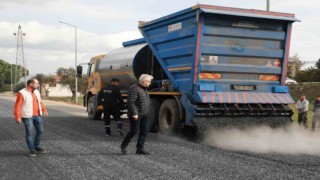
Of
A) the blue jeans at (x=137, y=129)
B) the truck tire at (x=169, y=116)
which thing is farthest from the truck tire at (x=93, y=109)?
the blue jeans at (x=137, y=129)

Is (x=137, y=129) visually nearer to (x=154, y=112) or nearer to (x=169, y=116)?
(x=169, y=116)

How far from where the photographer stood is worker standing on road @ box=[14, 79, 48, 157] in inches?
319

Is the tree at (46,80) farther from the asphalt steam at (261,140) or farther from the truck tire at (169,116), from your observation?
the asphalt steam at (261,140)

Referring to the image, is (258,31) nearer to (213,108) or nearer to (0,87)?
(213,108)

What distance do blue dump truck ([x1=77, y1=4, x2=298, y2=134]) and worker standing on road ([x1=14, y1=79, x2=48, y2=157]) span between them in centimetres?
361

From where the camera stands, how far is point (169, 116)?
11484mm

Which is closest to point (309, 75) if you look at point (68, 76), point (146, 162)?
point (68, 76)

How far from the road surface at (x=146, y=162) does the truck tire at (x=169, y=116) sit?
85cm

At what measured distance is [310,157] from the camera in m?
8.15

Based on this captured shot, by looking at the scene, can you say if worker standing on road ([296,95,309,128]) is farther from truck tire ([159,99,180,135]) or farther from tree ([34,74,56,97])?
tree ([34,74,56,97])

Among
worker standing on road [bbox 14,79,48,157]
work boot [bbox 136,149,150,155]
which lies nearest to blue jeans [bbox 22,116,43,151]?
worker standing on road [bbox 14,79,48,157]

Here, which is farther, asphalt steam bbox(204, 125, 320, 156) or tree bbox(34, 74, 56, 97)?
tree bbox(34, 74, 56, 97)

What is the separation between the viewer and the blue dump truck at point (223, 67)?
33.4 ft

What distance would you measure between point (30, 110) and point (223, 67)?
184 inches
